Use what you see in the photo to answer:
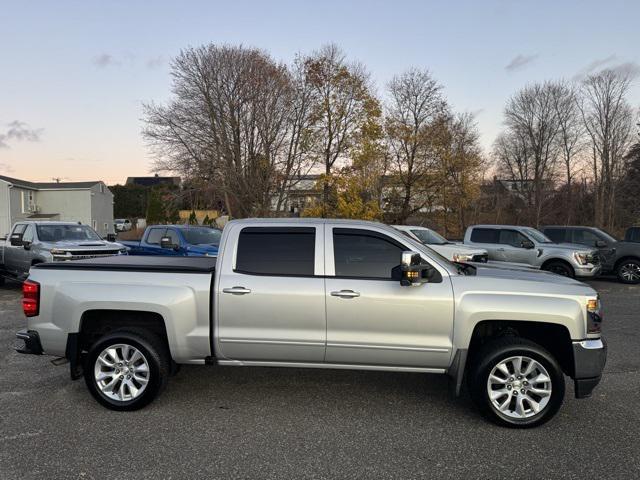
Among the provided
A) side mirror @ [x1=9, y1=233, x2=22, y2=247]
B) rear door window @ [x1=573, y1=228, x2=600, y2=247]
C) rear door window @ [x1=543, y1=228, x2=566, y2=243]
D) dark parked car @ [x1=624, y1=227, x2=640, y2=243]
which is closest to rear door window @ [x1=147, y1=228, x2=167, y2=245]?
side mirror @ [x1=9, y1=233, x2=22, y2=247]

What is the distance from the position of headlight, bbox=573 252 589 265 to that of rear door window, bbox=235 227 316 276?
11.0m

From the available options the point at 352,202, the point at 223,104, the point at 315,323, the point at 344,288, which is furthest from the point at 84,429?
the point at 223,104

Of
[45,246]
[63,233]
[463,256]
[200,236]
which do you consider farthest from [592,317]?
[63,233]

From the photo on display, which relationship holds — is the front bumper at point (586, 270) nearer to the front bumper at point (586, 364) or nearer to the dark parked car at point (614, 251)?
the dark parked car at point (614, 251)

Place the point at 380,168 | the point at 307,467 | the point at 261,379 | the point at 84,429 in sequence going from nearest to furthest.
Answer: the point at 307,467
the point at 84,429
the point at 261,379
the point at 380,168

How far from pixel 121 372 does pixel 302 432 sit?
6.01 feet

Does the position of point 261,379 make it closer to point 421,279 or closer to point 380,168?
point 421,279

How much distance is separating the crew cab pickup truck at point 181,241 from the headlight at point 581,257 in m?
9.82

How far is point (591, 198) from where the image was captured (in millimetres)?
42406

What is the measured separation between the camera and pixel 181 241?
12086 millimetres

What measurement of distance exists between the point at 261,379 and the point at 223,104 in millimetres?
27798

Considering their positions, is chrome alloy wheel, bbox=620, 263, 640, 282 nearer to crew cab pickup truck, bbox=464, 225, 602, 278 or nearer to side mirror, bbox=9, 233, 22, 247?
crew cab pickup truck, bbox=464, 225, 602, 278

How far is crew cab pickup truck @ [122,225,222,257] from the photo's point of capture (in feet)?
38.8

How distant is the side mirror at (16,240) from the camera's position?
38.6 feet
